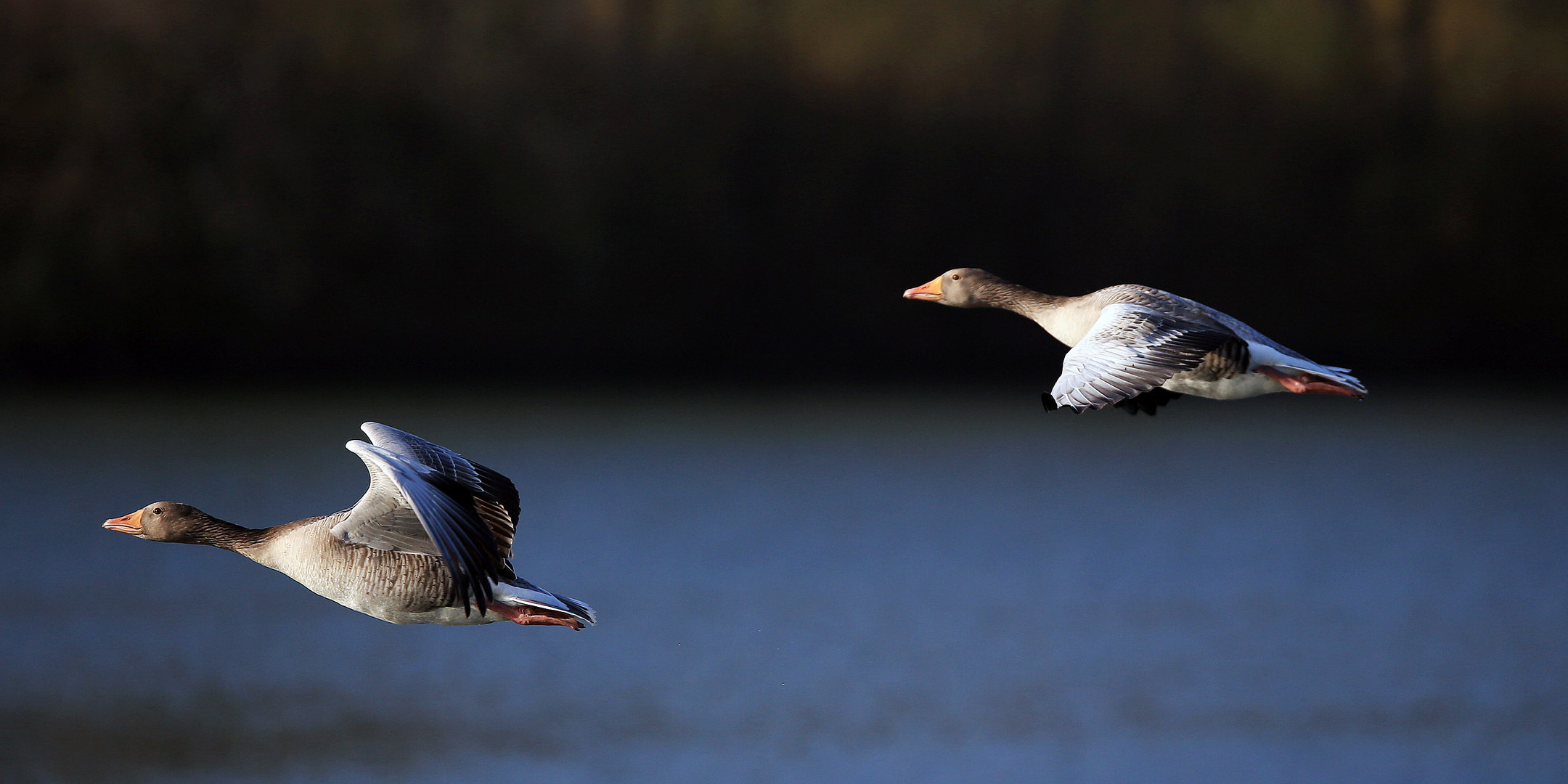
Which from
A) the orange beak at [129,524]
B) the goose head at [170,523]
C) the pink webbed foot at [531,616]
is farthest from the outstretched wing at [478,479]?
the orange beak at [129,524]

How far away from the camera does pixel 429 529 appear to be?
22.5 ft

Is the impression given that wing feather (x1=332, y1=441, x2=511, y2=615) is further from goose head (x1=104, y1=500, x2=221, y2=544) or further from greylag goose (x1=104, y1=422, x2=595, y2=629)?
goose head (x1=104, y1=500, x2=221, y2=544)

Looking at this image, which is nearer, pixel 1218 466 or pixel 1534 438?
pixel 1218 466

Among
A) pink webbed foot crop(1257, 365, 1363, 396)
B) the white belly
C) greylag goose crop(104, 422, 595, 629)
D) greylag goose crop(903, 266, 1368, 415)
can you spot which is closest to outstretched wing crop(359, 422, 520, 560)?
greylag goose crop(104, 422, 595, 629)

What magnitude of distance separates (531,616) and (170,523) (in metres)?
3.14

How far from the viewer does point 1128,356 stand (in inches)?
299

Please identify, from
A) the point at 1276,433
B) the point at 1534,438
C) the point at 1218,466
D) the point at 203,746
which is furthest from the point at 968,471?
the point at 203,746

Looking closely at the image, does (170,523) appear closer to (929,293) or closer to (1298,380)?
(929,293)

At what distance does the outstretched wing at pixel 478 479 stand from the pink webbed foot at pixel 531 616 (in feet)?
1.53

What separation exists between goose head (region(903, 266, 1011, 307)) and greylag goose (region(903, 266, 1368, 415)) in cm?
100

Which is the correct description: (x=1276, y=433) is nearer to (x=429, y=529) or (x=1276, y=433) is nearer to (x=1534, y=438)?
(x=1534, y=438)

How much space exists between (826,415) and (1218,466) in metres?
18.7

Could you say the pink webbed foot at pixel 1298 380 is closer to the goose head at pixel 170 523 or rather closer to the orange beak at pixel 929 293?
the orange beak at pixel 929 293

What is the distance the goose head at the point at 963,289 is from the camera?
1016 centimetres
